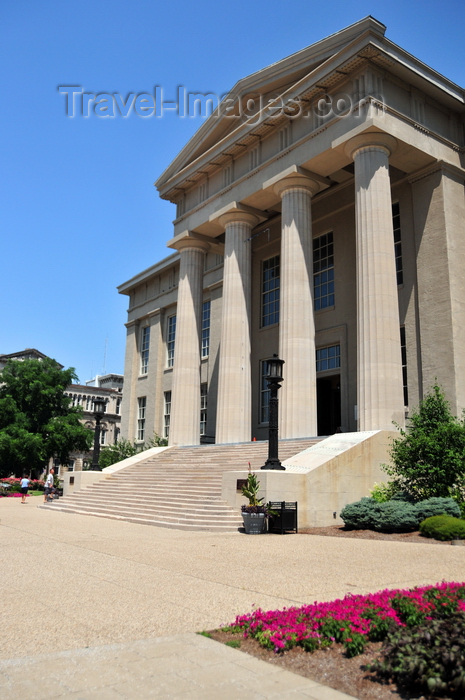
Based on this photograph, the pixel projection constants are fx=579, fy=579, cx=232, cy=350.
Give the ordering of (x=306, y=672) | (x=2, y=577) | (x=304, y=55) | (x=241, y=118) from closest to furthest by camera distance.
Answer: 1. (x=306, y=672)
2. (x=2, y=577)
3. (x=304, y=55)
4. (x=241, y=118)

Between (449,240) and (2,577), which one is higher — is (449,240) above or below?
above

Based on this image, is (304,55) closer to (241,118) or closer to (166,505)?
(241,118)

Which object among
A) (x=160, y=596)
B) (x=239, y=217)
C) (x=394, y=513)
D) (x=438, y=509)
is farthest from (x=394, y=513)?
(x=239, y=217)

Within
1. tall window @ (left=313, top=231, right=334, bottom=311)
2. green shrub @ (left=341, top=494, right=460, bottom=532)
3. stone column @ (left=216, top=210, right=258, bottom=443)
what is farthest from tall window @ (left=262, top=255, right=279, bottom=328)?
green shrub @ (left=341, top=494, right=460, bottom=532)

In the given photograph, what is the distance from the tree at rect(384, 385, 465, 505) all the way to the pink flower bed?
10.5 m

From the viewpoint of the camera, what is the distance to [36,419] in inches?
1892

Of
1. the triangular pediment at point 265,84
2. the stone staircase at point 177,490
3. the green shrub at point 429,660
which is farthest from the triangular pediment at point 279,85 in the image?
the green shrub at point 429,660

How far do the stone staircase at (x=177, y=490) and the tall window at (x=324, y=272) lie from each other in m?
9.04

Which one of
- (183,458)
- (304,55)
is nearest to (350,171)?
(304,55)

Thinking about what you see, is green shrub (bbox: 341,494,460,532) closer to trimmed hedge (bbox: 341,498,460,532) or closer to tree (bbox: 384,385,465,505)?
trimmed hedge (bbox: 341,498,460,532)

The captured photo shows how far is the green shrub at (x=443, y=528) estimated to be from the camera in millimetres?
13320

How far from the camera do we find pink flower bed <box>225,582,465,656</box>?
17.0 feet

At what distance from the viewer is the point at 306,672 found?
469 cm

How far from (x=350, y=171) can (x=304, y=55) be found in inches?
219
